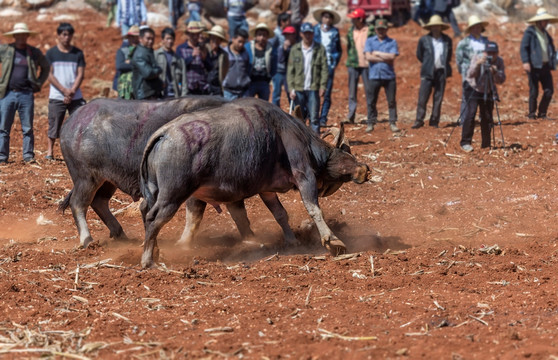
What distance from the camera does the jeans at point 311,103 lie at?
15.9 m

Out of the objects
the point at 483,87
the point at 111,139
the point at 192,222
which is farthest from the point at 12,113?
the point at 483,87

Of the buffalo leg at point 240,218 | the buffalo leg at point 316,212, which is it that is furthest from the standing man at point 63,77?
the buffalo leg at point 316,212

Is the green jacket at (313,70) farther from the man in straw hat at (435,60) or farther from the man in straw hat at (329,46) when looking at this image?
the man in straw hat at (435,60)

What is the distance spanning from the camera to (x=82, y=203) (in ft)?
33.9

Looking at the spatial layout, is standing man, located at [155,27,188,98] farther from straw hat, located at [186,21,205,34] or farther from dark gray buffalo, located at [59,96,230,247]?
dark gray buffalo, located at [59,96,230,247]

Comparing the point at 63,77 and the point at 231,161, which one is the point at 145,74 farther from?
the point at 231,161

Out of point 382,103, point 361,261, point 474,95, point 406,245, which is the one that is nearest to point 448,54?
point 474,95

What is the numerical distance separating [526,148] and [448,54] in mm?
2804

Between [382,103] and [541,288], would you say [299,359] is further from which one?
[382,103]

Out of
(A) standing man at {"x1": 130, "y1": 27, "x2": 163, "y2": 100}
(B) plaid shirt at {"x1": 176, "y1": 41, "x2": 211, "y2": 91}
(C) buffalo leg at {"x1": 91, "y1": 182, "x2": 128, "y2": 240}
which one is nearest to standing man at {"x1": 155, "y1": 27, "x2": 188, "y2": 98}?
(B) plaid shirt at {"x1": 176, "y1": 41, "x2": 211, "y2": 91}

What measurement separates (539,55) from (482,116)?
3920mm

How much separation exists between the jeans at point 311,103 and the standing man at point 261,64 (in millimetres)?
802

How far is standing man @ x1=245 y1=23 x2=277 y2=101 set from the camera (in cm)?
1540

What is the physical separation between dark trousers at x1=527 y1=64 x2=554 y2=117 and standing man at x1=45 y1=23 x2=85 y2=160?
9393 mm
